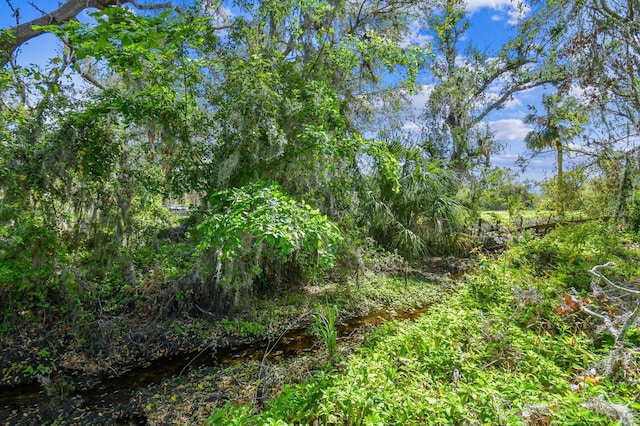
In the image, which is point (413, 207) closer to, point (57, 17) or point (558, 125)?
point (558, 125)

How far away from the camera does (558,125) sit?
29.5 feet

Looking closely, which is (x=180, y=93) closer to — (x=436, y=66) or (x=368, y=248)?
(x=368, y=248)

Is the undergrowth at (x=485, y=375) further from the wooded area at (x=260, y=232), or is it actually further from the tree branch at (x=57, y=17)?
the tree branch at (x=57, y=17)

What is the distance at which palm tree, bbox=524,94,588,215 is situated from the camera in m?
6.54

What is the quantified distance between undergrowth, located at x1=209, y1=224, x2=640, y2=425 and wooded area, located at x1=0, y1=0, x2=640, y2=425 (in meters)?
0.02

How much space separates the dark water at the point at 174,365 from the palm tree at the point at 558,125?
533cm

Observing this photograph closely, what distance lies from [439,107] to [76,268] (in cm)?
1328

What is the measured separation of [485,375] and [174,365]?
12.1 feet

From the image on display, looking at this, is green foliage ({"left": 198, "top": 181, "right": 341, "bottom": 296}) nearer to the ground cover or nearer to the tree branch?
the ground cover

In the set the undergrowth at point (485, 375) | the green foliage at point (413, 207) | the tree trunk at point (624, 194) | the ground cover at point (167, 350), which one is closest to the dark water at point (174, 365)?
the ground cover at point (167, 350)

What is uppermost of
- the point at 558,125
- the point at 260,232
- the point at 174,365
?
the point at 558,125

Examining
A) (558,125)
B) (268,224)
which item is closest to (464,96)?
(558,125)

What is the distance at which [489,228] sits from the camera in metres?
10.6

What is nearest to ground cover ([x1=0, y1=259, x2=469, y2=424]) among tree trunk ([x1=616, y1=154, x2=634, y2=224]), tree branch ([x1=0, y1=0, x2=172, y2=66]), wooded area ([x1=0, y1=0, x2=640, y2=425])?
wooded area ([x1=0, y1=0, x2=640, y2=425])
